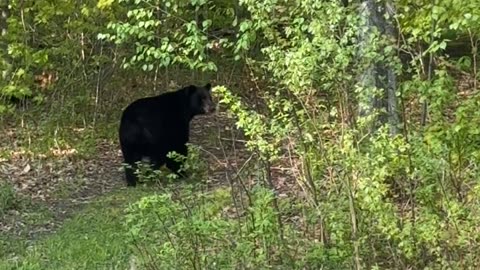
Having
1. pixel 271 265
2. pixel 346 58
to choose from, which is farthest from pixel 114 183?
pixel 346 58

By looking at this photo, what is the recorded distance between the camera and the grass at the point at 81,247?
7.41 m

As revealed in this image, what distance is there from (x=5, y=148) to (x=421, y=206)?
26.2ft

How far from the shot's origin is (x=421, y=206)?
584 cm

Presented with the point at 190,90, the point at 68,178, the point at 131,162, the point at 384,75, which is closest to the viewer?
the point at 384,75

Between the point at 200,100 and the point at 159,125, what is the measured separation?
30.2 inches

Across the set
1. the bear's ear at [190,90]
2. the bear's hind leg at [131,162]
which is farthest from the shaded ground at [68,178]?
the bear's ear at [190,90]

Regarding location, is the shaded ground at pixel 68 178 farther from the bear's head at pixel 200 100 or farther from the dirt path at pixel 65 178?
the bear's head at pixel 200 100

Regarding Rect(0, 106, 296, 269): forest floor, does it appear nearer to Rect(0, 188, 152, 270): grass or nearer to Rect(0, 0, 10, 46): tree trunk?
Rect(0, 188, 152, 270): grass

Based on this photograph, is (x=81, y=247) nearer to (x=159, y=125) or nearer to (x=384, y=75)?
(x=384, y=75)

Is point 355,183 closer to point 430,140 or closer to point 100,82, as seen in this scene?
point 430,140

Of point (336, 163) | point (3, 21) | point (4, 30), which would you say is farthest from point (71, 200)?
point (336, 163)

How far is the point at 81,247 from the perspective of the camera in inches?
310

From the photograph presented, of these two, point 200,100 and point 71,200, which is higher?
point 200,100

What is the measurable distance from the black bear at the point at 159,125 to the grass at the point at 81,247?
54.7 inches
